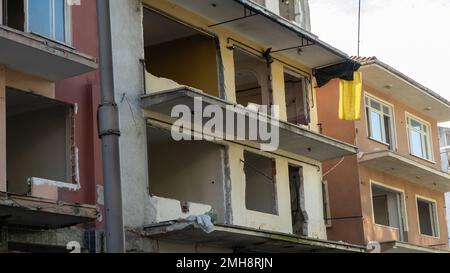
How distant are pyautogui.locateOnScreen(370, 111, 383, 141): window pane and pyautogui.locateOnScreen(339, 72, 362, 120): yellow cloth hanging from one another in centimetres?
375

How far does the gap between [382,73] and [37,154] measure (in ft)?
46.3

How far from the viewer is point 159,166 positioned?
21.6 m

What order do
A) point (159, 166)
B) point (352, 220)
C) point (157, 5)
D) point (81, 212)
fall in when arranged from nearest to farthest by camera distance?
point (81, 212), point (157, 5), point (159, 166), point (352, 220)

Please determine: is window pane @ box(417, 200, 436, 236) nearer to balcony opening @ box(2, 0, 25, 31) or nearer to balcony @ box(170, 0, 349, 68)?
balcony @ box(170, 0, 349, 68)

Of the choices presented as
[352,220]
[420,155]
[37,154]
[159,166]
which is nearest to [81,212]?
[37,154]

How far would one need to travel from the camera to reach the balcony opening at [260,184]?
22938 millimetres

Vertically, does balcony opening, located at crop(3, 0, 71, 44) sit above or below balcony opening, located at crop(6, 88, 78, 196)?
above

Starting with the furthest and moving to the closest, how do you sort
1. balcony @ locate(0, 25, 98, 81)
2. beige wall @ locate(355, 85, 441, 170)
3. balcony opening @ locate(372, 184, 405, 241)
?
balcony opening @ locate(372, 184, 405, 241) < beige wall @ locate(355, 85, 441, 170) < balcony @ locate(0, 25, 98, 81)

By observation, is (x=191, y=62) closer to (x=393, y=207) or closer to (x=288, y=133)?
(x=288, y=133)

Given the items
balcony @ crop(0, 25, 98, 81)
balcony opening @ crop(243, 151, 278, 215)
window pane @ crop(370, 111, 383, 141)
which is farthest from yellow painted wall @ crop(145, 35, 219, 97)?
window pane @ crop(370, 111, 383, 141)

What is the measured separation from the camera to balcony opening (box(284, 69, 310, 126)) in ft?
82.5

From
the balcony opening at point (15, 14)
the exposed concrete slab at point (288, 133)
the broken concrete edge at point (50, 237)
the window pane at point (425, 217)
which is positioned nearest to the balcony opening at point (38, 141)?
the broken concrete edge at point (50, 237)

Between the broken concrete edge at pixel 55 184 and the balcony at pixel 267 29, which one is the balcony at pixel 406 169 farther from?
the broken concrete edge at pixel 55 184

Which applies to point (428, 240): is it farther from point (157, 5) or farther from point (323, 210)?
point (157, 5)
